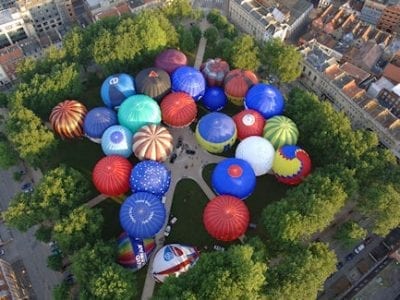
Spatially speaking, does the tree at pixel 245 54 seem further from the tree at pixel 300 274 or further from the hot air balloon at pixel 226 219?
the tree at pixel 300 274

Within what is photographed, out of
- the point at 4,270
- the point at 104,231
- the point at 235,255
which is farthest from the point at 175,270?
the point at 4,270

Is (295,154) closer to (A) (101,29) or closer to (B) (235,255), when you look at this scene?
(B) (235,255)

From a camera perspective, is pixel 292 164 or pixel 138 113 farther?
pixel 138 113

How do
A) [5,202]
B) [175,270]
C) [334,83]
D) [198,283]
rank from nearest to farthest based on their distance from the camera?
[198,283] → [175,270] → [5,202] → [334,83]

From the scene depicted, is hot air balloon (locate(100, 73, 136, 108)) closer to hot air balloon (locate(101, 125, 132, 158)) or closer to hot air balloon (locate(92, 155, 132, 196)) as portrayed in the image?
hot air balloon (locate(101, 125, 132, 158))

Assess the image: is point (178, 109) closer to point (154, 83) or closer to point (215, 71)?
point (154, 83)

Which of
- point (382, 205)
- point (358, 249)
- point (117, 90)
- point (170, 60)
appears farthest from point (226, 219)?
point (170, 60)

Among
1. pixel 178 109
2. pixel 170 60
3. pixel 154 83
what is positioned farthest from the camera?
pixel 170 60
